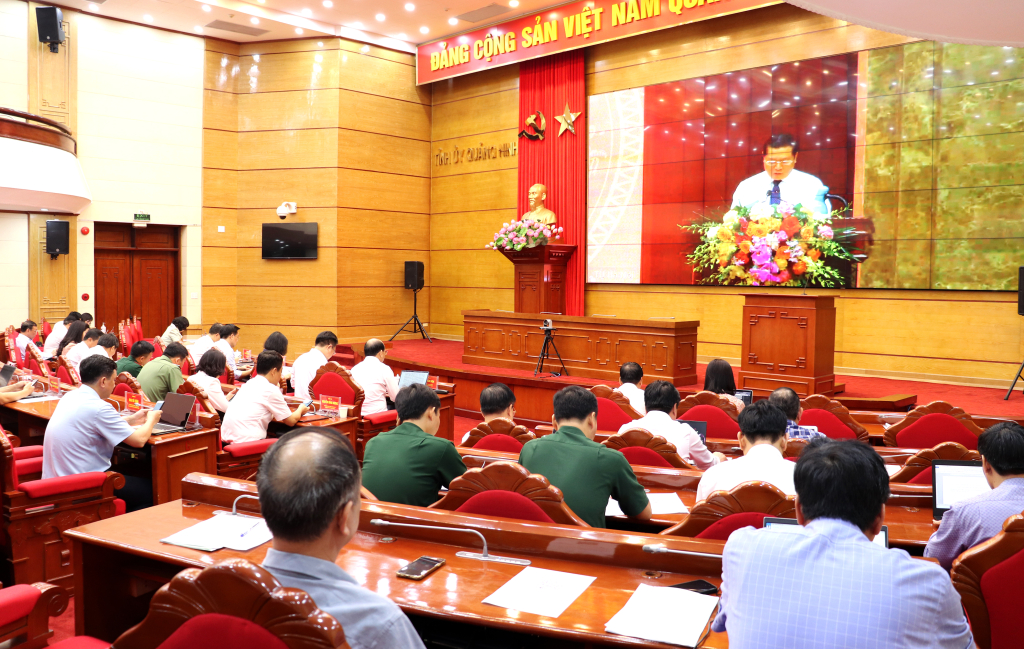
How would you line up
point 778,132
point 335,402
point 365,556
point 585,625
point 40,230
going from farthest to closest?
point 40,230
point 778,132
point 335,402
point 365,556
point 585,625

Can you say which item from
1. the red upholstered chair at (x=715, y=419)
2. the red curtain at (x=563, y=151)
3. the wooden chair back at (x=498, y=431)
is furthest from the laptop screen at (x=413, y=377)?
the red curtain at (x=563, y=151)

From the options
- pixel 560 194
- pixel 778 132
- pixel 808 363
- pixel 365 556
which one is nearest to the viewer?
pixel 365 556

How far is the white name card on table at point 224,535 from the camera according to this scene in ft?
6.95

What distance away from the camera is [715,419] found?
4547mm

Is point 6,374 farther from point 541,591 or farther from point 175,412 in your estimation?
point 541,591

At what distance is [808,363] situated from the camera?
263 inches

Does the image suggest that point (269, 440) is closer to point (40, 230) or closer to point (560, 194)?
point (560, 194)

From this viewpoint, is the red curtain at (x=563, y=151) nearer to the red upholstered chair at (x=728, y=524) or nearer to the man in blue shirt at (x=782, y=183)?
the man in blue shirt at (x=782, y=183)

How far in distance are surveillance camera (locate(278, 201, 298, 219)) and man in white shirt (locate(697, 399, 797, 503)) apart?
10.1 meters

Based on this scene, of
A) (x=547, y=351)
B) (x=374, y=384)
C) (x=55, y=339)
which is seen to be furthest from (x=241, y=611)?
(x=55, y=339)

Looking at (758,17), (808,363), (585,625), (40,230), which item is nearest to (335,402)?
(585,625)

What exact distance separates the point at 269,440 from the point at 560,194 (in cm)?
738

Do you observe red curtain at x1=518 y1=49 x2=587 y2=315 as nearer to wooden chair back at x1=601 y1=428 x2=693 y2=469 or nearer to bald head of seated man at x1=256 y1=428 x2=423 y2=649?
wooden chair back at x1=601 y1=428 x2=693 y2=469

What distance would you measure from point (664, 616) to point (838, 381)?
7.15 meters
